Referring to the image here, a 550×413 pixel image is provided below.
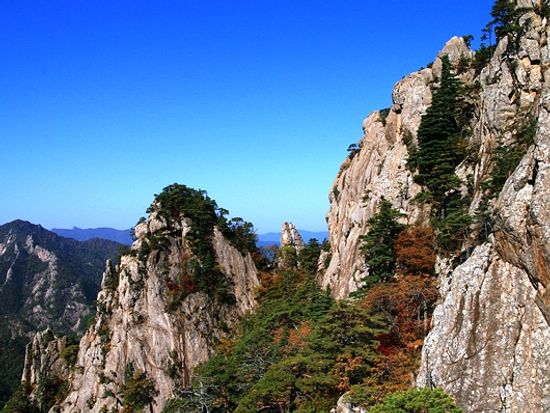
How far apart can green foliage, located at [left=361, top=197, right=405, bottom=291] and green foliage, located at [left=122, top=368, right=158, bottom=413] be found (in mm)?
25715

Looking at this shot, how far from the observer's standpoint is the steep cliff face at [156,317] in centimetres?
4772

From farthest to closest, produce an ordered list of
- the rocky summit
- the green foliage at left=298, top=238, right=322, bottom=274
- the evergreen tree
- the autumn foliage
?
the green foliage at left=298, top=238, right=322, bottom=274 → the evergreen tree → the autumn foliage → the rocky summit

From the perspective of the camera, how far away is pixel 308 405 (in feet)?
74.6

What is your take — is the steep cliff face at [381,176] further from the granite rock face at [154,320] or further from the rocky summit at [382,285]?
the granite rock face at [154,320]

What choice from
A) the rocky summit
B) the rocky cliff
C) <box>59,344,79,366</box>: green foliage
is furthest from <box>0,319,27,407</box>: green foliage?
the rocky cliff

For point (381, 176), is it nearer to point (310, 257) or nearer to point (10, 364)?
point (310, 257)

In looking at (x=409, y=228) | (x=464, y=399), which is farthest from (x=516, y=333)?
(x=409, y=228)

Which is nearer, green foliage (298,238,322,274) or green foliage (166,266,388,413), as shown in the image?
green foliage (166,266,388,413)

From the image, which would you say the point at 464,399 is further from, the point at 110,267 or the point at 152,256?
the point at 110,267

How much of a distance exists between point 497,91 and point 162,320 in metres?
38.1

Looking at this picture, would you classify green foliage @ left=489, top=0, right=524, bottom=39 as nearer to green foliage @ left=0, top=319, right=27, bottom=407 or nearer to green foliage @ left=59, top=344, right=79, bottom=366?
green foliage @ left=59, top=344, right=79, bottom=366

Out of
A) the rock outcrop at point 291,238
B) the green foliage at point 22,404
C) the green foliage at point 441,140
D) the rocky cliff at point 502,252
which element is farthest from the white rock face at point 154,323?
the green foliage at point 441,140

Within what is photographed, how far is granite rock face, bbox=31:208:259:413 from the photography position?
4781 centimetres

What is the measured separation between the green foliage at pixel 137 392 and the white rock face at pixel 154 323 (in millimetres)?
638
